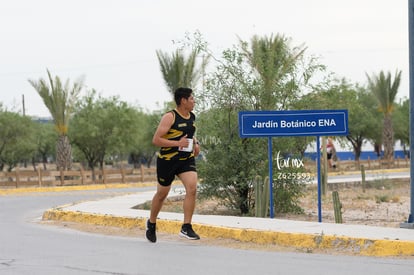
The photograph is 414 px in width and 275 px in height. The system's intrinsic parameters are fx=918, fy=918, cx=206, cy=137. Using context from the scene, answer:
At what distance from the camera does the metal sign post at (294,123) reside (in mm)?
14461

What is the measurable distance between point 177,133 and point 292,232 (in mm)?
1932

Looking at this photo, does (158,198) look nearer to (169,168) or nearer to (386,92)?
(169,168)

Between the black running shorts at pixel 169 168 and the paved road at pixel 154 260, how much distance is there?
838mm

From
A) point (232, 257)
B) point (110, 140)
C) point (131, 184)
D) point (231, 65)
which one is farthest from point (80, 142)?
point (232, 257)

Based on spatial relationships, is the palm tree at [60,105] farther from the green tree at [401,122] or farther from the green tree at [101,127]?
the green tree at [401,122]

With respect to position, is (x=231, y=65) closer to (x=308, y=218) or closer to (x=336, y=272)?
(x=308, y=218)

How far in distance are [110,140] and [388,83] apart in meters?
16.8

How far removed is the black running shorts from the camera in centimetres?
1138

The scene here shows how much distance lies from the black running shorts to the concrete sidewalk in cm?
132

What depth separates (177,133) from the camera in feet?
37.0

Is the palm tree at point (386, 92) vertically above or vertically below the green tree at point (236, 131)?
above

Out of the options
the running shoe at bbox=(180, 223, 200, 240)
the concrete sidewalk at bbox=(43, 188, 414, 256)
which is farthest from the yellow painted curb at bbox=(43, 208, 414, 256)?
the running shoe at bbox=(180, 223, 200, 240)

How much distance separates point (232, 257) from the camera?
10.1m

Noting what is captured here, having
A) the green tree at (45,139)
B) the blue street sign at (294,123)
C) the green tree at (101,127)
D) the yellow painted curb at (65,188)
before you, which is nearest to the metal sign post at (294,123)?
the blue street sign at (294,123)
